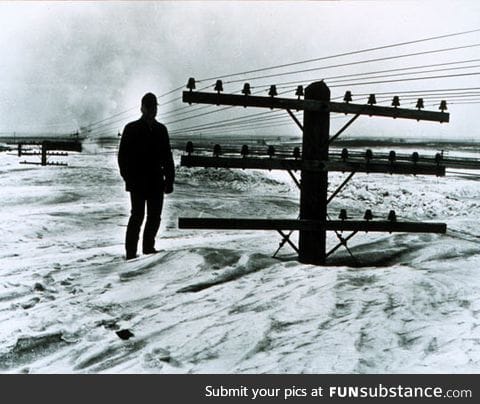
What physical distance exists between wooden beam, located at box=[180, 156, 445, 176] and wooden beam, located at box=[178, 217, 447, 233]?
627mm

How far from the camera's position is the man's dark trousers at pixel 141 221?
17.8 ft

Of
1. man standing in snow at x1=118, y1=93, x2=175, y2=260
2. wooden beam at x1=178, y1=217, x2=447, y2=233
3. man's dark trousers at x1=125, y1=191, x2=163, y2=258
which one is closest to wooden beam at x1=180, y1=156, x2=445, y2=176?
wooden beam at x1=178, y1=217, x2=447, y2=233

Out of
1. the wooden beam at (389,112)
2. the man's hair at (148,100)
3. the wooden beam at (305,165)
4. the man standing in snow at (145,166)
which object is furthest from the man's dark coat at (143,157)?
the wooden beam at (389,112)

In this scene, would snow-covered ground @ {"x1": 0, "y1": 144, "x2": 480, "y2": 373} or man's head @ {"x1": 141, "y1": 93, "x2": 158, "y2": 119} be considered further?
man's head @ {"x1": 141, "y1": 93, "x2": 158, "y2": 119}

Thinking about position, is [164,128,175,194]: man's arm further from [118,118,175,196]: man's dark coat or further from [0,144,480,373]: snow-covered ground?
[0,144,480,373]: snow-covered ground

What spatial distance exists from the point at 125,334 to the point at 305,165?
2.92m

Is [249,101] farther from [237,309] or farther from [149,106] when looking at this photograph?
[237,309]

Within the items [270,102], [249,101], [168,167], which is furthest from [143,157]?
[270,102]

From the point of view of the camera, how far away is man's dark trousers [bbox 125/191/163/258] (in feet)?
17.8

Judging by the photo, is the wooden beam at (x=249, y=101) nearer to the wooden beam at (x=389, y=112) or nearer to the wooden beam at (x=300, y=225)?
the wooden beam at (x=389, y=112)

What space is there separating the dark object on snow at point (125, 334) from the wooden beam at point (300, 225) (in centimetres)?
→ 189

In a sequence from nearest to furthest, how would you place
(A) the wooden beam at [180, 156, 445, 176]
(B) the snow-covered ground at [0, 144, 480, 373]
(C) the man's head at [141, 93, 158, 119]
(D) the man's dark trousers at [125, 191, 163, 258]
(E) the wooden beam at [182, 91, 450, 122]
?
1. (B) the snow-covered ground at [0, 144, 480, 373]
2. (A) the wooden beam at [180, 156, 445, 176]
3. (E) the wooden beam at [182, 91, 450, 122]
4. (D) the man's dark trousers at [125, 191, 163, 258]
5. (C) the man's head at [141, 93, 158, 119]

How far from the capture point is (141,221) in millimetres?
5586
